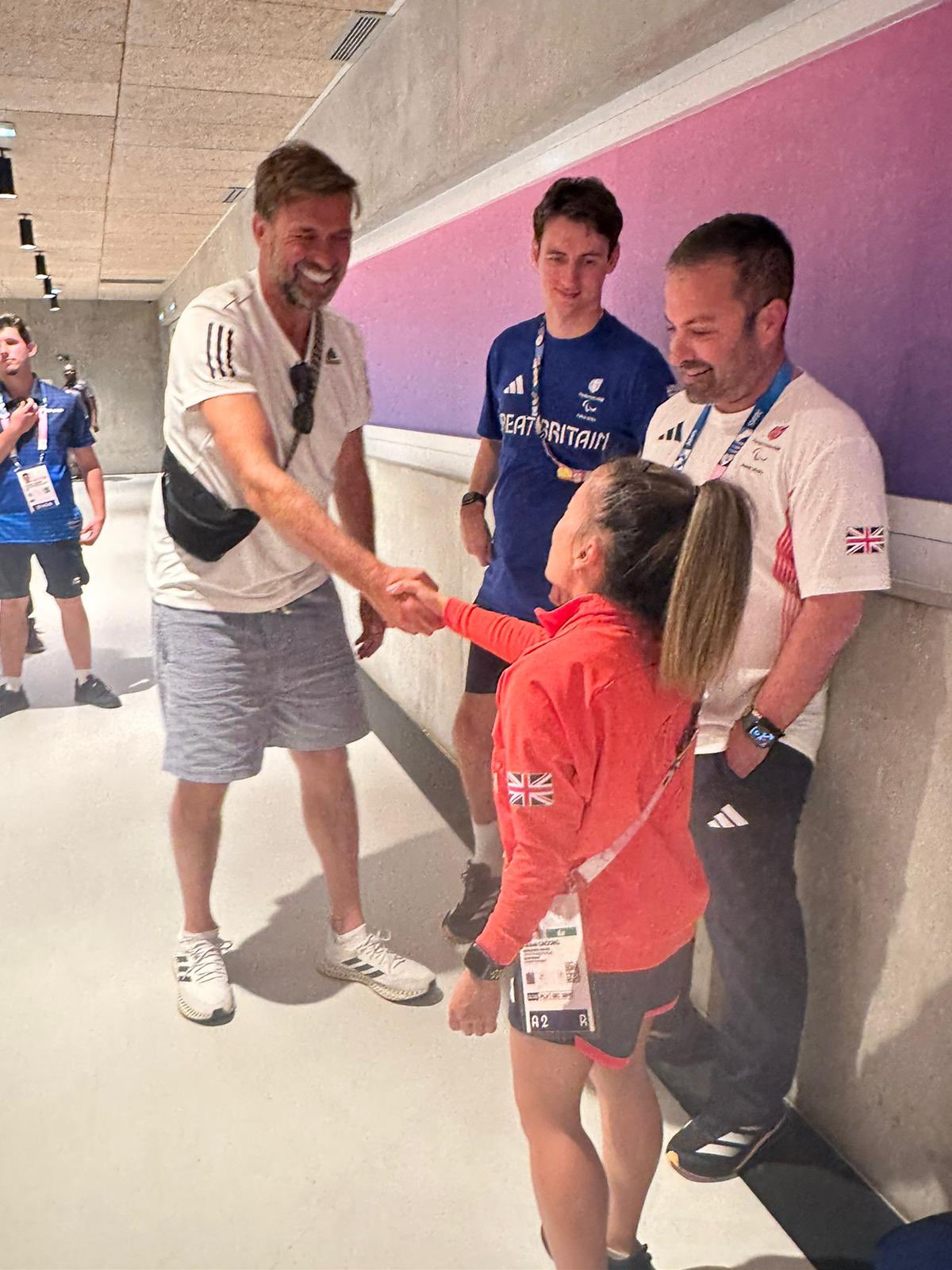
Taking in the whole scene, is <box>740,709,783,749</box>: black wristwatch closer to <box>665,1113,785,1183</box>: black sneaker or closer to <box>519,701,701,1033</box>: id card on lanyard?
<box>519,701,701,1033</box>: id card on lanyard

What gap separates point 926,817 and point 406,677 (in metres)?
2.55

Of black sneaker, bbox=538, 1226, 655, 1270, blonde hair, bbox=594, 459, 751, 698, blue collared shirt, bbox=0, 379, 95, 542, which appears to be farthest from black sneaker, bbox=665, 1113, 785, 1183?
blue collared shirt, bbox=0, 379, 95, 542

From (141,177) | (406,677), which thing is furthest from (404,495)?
(141,177)

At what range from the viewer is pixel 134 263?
35.6 feet

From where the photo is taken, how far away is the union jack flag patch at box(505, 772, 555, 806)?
3.30 ft

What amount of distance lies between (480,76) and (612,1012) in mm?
2577

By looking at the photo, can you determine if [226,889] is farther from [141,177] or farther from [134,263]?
[134,263]

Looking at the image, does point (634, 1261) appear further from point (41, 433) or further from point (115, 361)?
point (115, 361)

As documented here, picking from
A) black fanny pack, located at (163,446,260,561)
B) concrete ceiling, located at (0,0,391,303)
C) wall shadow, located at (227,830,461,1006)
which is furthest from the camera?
concrete ceiling, located at (0,0,391,303)

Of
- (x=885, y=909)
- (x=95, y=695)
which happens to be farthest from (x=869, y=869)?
(x=95, y=695)

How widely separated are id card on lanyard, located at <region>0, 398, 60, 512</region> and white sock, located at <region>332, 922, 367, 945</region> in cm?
250

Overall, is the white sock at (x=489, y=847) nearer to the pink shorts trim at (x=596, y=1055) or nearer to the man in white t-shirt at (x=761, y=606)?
the man in white t-shirt at (x=761, y=606)

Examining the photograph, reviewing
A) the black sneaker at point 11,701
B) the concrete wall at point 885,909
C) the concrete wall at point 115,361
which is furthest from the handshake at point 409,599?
the concrete wall at point 115,361

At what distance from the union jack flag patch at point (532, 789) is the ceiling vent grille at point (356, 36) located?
3.28m
